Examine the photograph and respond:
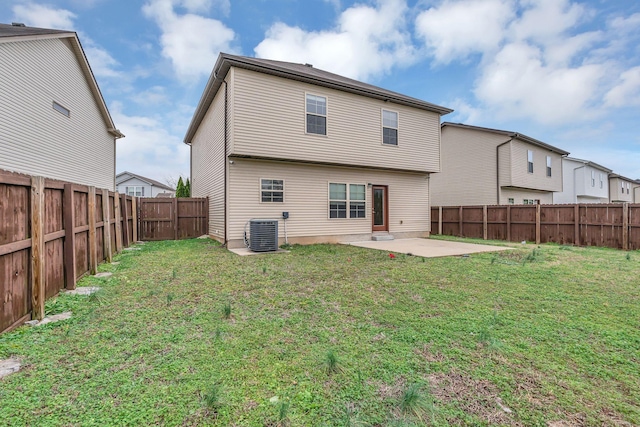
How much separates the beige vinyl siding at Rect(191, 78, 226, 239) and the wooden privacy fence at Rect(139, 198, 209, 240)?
27.6 inches

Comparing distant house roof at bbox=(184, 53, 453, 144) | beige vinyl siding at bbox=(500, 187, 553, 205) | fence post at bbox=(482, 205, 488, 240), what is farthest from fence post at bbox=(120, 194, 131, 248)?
beige vinyl siding at bbox=(500, 187, 553, 205)

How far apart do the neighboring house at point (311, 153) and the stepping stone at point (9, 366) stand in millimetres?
6714

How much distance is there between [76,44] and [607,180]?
41.0 m

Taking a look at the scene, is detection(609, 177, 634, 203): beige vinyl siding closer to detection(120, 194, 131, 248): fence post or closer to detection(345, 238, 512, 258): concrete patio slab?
detection(345, 238, 512, 258): concrete patio slab

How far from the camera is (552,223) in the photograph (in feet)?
37.6

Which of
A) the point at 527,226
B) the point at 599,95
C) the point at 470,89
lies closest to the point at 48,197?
the point at 527,226

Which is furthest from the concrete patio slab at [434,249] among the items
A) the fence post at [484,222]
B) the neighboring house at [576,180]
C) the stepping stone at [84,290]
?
the neighboring house at [576,180]

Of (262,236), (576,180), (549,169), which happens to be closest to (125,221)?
(262,236)

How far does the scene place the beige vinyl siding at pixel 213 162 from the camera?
32.8 ft

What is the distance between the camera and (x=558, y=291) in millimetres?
4453

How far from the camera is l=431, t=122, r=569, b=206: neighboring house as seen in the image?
1658 cm

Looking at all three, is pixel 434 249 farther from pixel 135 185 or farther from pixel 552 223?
pixel 135 185

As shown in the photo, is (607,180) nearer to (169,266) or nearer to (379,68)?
(379,68)

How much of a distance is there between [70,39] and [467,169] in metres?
19.9
